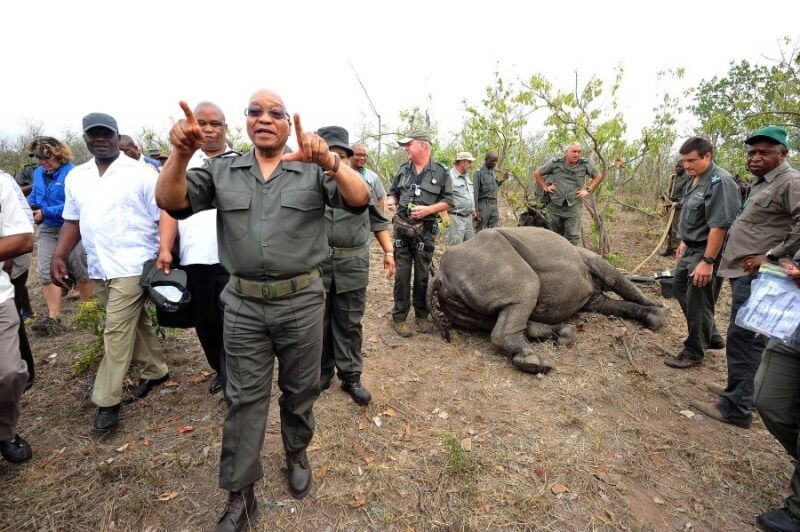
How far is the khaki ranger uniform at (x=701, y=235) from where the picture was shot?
3561 millimetres

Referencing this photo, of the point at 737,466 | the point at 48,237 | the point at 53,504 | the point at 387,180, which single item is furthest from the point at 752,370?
the point at 387,180

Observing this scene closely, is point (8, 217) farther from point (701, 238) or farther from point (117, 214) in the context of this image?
point (701, 238)

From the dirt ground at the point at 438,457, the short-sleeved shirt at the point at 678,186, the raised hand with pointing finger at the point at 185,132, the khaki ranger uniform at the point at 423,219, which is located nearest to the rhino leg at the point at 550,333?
the dirt ground at the point at 438,457

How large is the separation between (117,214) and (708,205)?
4807 mm

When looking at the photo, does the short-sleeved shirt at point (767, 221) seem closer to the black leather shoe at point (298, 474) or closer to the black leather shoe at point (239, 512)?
the black leather shoe at point (298, 474)

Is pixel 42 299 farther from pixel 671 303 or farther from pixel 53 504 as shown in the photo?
pixel 671 303

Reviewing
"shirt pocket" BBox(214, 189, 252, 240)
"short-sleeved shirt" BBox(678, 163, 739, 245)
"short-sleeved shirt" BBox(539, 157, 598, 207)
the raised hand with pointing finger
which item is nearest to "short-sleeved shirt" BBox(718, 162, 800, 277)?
"short-sleeved shirt" BBox(678, 163, 739, 245)

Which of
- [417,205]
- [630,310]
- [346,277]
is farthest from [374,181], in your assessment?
[630,310]

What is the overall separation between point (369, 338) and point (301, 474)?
7.33ft

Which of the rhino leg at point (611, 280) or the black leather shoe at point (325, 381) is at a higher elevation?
the rhino leg at point (611, 280)

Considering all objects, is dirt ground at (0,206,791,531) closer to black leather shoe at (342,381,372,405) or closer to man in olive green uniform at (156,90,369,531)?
black leather shoe at (342,381,372,405)

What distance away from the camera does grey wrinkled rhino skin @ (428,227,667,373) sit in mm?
4230

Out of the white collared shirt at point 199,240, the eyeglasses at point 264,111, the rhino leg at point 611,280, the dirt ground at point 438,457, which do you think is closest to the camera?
the eyeglasses at point 264,111

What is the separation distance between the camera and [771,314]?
2309 millimetres
